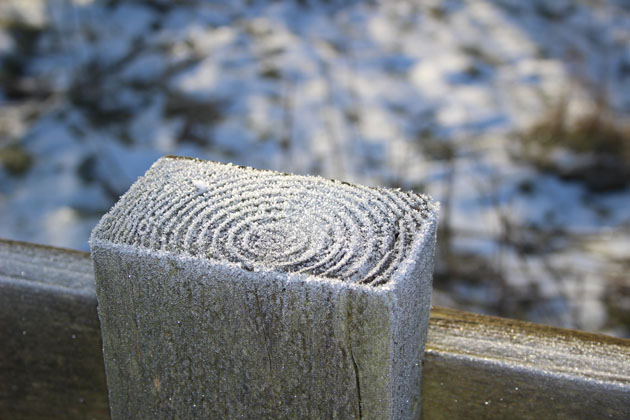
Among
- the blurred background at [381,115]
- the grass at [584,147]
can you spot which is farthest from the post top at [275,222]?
the grass at [584,147]

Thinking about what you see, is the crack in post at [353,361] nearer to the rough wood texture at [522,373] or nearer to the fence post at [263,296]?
the fence post at [263,296]

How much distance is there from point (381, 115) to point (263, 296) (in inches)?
113

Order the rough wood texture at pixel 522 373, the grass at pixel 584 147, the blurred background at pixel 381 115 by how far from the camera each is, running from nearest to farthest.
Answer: the rough wood texture at pixel 522 373 → the blurred background at pixel 381 115 → the grass at pixel 584 147

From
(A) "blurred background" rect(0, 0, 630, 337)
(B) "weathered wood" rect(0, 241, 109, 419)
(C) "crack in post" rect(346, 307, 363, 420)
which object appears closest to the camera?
(C) "crack in post" rect(346, 307, 363, 420)

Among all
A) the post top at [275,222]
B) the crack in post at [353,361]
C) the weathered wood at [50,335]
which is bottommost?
the weathered wood at [50,335]

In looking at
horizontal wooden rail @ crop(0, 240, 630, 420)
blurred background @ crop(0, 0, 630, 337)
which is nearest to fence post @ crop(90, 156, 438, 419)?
horizontal wooden rail @ crop(0, 240, 630, 420)

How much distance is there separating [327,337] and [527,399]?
1.18 ft

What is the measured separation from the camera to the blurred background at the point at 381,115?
289cm

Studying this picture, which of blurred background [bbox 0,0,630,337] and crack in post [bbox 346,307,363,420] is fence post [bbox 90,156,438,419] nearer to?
crack in post [bbox 346,307,363,420]

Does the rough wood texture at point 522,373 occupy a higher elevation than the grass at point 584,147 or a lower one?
higher

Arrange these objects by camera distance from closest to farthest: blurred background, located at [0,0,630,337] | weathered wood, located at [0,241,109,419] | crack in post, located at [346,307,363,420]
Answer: crack in post, located at [346,307,363,420] → weathered wood, located at [0,241,109,419] → blurred background, located at [0,0,630,337]

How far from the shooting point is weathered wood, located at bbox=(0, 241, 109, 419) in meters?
1.10

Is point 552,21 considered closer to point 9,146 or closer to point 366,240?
point 9,146

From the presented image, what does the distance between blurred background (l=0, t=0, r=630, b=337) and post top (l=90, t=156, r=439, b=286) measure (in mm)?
1915
